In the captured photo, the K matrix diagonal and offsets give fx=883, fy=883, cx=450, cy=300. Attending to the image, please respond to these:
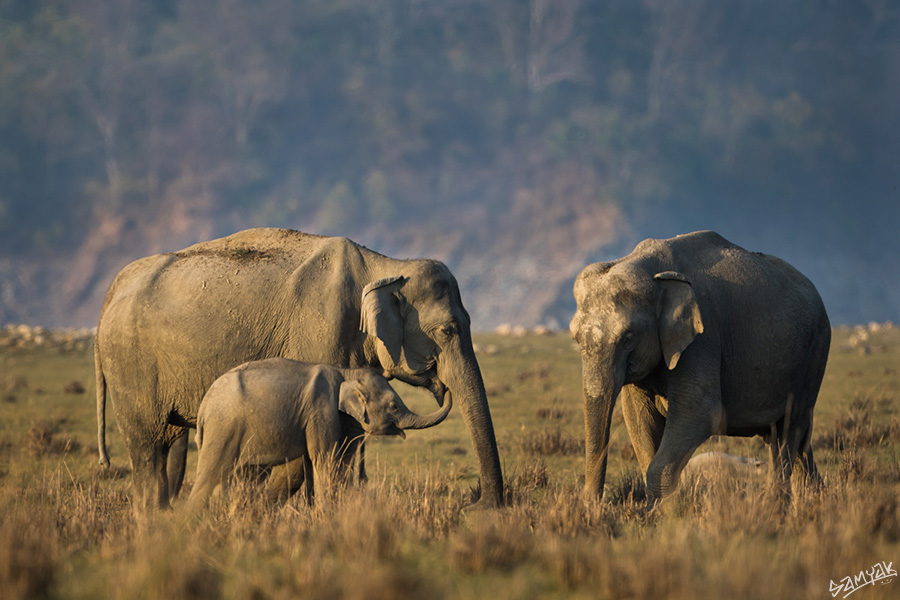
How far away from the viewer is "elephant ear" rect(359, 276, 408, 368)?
8641 millimetres

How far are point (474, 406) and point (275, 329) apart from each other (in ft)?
7.25

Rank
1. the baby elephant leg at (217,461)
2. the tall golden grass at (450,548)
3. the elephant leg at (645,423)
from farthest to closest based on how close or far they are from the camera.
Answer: the elephant leg at (645,423), the baby elephant leg at (217,461), the tall golden grass at (450,548)

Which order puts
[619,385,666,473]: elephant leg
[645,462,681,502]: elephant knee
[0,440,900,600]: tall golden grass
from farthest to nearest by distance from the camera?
[619,385,666,473]: elephant leg < [645,462,681,502]: elephant knee < [0,440,900,600]: tall golden grass

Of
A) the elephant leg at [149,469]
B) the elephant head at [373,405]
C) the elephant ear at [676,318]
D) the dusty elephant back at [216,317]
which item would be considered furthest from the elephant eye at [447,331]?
the elephant leg at [149,469]

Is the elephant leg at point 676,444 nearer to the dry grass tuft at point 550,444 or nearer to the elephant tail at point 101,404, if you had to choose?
the dry grass tuft at point 550,444

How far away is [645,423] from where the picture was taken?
9547 mm

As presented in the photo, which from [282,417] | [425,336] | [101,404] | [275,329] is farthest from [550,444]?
[282,417]

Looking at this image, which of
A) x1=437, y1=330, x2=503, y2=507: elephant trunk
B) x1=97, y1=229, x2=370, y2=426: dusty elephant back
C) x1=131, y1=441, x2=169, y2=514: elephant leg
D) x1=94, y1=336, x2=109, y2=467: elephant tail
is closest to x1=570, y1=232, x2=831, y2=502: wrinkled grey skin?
x1=437, y1=330, x2=503, y2=507: elephant trunk

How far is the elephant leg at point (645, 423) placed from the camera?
9484mm

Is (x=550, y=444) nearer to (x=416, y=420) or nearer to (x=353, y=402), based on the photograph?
(x=416, y=420)

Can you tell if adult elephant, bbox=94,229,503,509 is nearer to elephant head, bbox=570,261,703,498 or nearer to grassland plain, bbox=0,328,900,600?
grassland plain, bbox=0,328,900,600

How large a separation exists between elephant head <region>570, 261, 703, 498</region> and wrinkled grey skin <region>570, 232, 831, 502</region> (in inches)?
0.4

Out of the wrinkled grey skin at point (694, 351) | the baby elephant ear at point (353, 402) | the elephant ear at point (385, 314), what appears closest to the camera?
the baby elephant ear at point (353, 402)

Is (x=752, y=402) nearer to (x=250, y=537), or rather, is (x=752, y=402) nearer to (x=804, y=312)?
(x=804, y=312)
